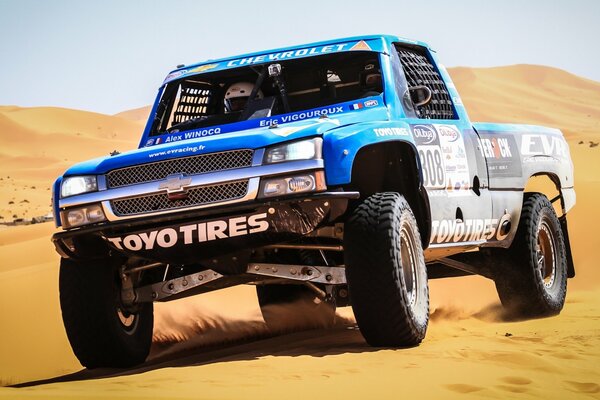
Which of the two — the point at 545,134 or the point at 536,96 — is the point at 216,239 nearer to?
the point at 545,134

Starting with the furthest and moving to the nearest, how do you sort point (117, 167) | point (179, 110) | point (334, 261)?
point (179, 110), point (334, 261), point (117, 167)

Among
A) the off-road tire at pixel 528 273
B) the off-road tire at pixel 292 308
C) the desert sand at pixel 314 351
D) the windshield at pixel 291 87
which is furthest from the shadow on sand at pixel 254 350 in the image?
the windshield at pixel 291 87

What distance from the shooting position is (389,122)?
296 inches

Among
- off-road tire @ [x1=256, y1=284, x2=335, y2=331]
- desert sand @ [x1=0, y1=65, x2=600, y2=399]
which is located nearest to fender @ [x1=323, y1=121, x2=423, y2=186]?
desert sand @ [x1=0, y1=65, x2=600, y2=399]

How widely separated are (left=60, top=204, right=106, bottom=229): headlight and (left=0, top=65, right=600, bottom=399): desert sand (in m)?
0.96

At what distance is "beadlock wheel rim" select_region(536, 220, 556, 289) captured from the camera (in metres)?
10.2

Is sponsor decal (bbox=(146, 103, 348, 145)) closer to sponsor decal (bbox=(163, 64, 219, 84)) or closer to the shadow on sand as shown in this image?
sponsor decal (bbox=(163, 64, 219, 84))

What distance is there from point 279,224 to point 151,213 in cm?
80

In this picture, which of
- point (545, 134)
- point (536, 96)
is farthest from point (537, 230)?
point (536, 96)

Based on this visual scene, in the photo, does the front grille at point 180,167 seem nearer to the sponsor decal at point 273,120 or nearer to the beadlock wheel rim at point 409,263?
the sponsor decal at point 273,120

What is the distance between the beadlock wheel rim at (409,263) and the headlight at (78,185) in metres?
1.94

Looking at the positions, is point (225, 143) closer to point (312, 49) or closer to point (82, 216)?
point (82, 216)

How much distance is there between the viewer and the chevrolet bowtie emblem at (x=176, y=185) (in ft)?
22.8

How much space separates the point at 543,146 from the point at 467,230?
6.23 feet
